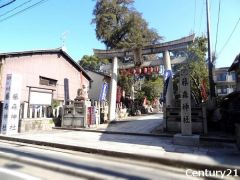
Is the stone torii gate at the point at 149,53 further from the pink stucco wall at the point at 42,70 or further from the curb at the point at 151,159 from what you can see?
the curb at the point at 151,159

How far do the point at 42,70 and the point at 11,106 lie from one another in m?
6.52

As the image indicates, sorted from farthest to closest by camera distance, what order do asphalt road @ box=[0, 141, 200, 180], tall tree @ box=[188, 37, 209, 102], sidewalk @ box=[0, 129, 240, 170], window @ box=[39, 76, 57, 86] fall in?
tall tree @ box=[188, 37, 209, 102], window @ box=[39, 76, 57, 86], sidewalk @ box=[0, 129, 240, 170], asphalt road @ box=[0, 141, 200, 180]

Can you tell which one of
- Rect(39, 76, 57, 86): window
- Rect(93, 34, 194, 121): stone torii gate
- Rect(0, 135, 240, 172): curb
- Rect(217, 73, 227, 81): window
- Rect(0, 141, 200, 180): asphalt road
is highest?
Rect(217, 73, 227, 81): window

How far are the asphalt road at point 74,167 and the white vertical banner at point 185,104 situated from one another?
331cm

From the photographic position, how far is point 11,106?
14.1 metres

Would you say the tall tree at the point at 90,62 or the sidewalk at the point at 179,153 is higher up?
the tall tree at the point at 90,62

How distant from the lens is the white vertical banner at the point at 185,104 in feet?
33.7

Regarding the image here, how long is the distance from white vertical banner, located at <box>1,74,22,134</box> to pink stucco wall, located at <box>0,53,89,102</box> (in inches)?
105

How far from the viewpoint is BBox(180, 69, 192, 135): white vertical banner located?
10.3 meters

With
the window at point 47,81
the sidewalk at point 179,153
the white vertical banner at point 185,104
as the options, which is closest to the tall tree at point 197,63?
the window at point 47,81

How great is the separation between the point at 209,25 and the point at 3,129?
16255mm

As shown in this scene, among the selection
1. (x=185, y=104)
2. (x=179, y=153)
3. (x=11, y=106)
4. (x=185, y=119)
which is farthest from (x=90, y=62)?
(x=179, y=153)

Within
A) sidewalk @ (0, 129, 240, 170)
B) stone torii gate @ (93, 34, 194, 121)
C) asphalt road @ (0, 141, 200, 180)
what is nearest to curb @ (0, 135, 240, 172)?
sidewalk @ (0, 129, 240, 170)

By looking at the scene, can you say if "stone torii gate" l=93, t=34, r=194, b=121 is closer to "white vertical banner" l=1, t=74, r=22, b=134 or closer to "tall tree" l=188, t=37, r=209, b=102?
"white vertical banner" l=1, t=74, r=22, b=134
